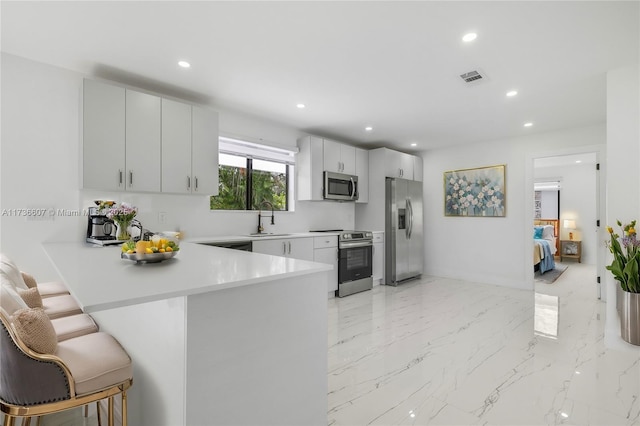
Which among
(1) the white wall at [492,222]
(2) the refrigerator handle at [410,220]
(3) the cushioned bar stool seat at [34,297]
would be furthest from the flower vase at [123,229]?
(1) the white wall at [492,222]

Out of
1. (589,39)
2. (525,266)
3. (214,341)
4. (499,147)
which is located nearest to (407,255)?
(525,266)

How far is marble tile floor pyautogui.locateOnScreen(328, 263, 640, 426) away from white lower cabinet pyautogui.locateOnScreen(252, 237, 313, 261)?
77cm

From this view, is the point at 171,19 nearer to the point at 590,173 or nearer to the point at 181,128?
the point at 181,128

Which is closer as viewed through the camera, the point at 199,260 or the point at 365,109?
the point at 199,260

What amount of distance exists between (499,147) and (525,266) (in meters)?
1.96

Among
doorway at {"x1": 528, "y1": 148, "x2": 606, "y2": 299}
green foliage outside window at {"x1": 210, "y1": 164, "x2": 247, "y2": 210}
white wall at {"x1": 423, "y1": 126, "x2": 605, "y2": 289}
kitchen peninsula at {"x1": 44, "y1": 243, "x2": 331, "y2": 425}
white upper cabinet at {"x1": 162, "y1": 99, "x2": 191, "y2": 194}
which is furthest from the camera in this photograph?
doorway at {"x1": 528, "y1": 148, "x2": 606, "y2": 299}

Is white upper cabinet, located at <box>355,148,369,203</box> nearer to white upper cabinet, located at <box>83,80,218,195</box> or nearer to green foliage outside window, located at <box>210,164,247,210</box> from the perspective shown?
green foliage outside window, located at <box>210,164,247,210</box>

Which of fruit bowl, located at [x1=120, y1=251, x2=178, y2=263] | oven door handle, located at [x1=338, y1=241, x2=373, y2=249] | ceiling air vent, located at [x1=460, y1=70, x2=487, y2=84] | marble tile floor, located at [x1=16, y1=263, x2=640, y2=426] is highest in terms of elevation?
ceiling air vent, located at [x1=460, y1=70, x2=487, y2=84]

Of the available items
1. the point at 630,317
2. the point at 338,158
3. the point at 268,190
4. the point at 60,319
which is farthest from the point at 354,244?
the point at 60,319

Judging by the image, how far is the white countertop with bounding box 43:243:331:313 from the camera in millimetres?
983

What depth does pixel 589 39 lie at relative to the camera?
235cm

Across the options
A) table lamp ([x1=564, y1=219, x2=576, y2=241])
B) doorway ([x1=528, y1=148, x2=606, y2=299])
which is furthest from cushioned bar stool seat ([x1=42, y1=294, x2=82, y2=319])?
table lamp ([x1=564, y1=219, x2=576, y2=241])

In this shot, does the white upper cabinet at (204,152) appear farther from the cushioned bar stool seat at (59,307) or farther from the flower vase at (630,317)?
the flower vase at (630,317)

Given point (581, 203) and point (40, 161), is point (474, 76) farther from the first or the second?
point (581, 203)
